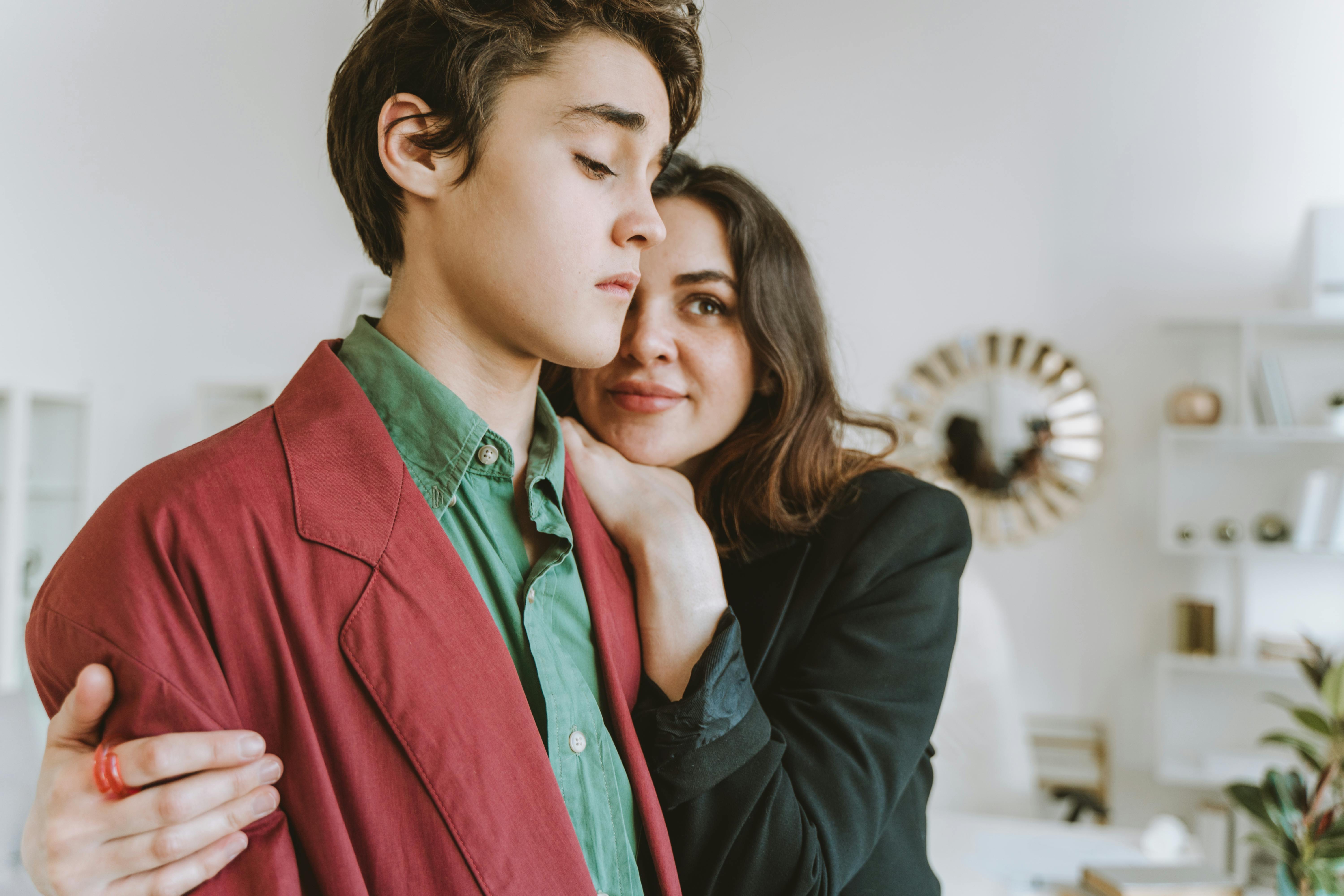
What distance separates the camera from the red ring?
71 centimetres

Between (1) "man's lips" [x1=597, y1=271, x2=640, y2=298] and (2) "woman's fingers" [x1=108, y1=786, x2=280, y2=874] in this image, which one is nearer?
(2) "woman's fingers" [x1=108, y1=786, x2=280, y2=874]

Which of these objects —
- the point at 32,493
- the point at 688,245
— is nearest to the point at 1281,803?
the point at 688,245

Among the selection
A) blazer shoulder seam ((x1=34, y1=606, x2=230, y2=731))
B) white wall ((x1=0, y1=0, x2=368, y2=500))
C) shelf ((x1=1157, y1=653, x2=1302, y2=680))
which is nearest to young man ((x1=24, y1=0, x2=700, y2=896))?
blazer shoulder seam ((x1=34, y1=606, x2=230, y2=731))

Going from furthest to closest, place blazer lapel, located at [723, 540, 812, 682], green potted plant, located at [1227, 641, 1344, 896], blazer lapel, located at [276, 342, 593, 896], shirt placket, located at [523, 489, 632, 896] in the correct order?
green potted plant, located at [1227, 641, 1344, 896] < blazer lapel, located at [723, 540, 812, 682] < shirt placket, located at [523, 489, 632, 896] < blazer lapel, located at [276, 342, 593, 896]

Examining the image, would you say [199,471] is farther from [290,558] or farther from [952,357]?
[952,357]

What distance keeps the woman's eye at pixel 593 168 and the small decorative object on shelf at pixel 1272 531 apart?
380cm

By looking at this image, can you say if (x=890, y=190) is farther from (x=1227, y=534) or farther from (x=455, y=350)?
(x=455, y=350)

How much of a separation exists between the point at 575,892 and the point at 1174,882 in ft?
5.94

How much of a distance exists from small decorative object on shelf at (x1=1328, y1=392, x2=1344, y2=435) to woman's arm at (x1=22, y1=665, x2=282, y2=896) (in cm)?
407

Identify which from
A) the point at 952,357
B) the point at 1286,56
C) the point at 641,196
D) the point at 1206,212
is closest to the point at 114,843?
the point at 641,196

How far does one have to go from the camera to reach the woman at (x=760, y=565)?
102cm

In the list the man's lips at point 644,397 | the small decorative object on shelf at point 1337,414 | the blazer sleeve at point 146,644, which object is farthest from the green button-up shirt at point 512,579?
the small decorative object on shelf at point 1337,414

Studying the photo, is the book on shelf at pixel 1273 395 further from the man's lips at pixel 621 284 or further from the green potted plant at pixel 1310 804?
the man's lips at pixel 621 284

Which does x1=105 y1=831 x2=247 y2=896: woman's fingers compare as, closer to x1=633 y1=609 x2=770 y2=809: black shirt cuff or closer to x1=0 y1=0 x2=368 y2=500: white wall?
x1=633 y1=609 x2=770 y2=809: black shirt cuff
